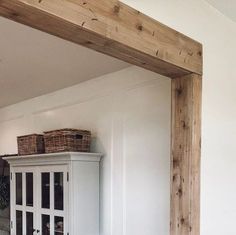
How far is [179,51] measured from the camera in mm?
2113

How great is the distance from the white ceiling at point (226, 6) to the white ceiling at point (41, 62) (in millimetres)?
1039

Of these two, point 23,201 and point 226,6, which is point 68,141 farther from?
point 226,6

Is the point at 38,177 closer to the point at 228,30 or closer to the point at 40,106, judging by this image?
the point at 40,106

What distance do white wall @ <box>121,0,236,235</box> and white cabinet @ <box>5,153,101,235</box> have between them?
55.4 inches

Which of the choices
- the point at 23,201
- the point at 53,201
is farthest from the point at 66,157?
the point at 23,201

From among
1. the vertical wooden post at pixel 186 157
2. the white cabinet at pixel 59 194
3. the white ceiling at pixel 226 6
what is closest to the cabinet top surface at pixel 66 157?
the white cabinet at pixel 59 194

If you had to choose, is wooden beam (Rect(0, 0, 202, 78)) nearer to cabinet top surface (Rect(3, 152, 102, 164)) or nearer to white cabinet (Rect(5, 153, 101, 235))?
cabinet top surface (Rect(3, 152, 102, 164))

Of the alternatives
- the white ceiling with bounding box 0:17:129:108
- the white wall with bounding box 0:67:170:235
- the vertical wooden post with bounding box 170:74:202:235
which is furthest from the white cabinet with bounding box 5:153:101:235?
the vertical wooden post with bounding box 170:74:202:235

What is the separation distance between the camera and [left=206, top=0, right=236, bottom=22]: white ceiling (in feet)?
7.73

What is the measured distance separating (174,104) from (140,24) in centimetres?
65

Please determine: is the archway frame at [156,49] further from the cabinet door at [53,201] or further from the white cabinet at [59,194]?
the cabinet door at [53,201]

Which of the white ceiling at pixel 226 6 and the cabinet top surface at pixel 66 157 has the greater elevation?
the white ceiling at pixel 226 6

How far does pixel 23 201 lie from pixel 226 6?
299 centimetres

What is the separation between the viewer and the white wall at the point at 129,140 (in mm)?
3047
